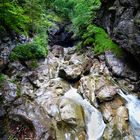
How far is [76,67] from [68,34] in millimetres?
17194

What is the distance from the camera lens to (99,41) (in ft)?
60.8

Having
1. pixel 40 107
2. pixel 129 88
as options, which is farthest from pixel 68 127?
pixel 129 88

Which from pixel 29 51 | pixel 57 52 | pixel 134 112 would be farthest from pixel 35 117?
pixel 57 52

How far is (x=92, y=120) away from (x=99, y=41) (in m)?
8.49

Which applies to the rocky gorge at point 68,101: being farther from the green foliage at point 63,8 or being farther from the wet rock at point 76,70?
the green foliage at point 63,8

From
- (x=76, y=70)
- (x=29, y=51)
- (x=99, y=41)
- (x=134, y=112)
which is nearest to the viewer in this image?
(x=134, y=112)

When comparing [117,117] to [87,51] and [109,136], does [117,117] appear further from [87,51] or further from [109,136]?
[87,51]

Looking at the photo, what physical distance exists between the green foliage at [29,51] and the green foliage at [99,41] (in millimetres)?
3838

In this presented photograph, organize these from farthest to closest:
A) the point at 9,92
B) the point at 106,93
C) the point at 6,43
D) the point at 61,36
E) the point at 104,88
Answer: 1. the point at 61,36
2. the point at 6,43
3. the point at 104,88
4. the point at 106,93
5. the point at 9,92

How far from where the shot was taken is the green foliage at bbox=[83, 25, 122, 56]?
56.2 ft

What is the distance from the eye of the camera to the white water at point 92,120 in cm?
1058

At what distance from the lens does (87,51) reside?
1961 centimetres

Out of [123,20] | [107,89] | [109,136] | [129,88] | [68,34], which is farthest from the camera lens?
[68,34]

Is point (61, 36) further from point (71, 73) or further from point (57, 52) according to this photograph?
point (71, 73)
